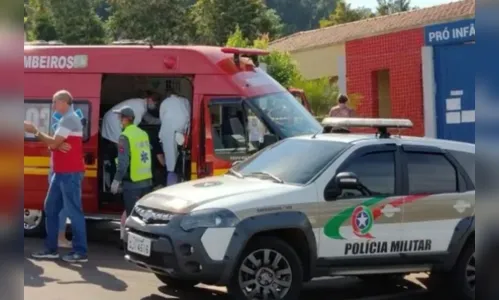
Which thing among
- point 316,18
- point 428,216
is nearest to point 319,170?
point 428,216

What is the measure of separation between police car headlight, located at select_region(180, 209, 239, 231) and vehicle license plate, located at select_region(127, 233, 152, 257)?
465mm

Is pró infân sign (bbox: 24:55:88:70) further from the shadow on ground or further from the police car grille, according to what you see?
the shadow on ground

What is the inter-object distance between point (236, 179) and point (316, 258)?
3.96 feet

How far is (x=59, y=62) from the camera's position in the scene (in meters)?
11.7

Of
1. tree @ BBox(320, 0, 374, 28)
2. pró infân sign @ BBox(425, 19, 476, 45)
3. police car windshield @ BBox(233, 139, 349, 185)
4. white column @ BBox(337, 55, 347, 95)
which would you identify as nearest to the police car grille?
police car windshield @ BBox(233, 139, 349, 185)

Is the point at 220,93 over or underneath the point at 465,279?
over

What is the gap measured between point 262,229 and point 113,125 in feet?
15.7

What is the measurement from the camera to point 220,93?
36.9 feet

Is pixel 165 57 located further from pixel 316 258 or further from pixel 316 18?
pixel 316 18

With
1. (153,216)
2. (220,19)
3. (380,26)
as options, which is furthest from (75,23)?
(153,216)

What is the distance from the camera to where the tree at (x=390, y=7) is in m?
A: 83.6

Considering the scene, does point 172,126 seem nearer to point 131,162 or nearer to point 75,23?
point 131,162

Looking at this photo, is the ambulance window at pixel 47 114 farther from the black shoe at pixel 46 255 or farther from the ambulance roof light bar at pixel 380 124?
the ambulance roof light bar at pixel 380 124

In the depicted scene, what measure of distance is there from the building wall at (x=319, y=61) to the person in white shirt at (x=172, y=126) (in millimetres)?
28925
